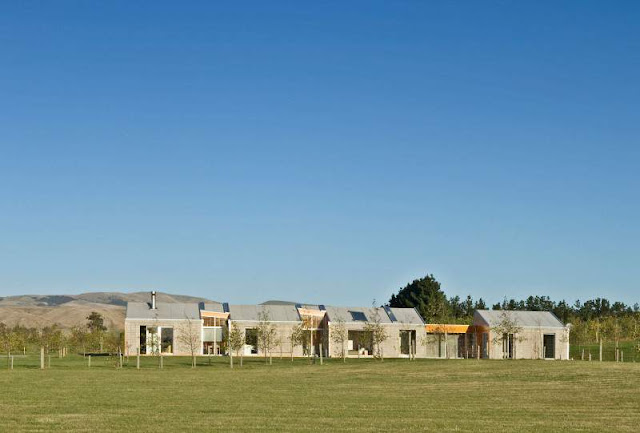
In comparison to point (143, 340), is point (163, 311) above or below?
above

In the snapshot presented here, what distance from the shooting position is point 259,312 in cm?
7769

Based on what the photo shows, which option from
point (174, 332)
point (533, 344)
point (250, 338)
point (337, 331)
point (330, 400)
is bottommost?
point (533, 344)

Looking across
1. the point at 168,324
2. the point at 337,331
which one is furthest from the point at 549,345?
the point at 168,324

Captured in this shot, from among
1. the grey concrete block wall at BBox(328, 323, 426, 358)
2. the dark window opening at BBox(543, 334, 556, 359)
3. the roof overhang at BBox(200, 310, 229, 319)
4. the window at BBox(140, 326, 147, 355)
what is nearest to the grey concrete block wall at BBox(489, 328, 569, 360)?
the dark window opening at BBox(543, 334, 556, 359)

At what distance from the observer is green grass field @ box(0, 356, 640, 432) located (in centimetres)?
2298

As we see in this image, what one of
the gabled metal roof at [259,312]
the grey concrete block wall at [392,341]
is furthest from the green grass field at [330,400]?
the grey concrete block wall at [392,341]

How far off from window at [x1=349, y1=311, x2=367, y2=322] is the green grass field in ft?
94.8

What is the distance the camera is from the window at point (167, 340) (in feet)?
253

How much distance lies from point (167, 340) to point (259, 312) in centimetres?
859

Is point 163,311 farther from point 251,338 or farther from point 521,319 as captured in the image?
point 521,319

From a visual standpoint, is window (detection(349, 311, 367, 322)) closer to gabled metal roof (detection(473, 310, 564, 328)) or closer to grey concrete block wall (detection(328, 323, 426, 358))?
grey concrete block wall (detection(328, 323, 426, 358))

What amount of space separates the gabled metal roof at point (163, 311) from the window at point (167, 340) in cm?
137

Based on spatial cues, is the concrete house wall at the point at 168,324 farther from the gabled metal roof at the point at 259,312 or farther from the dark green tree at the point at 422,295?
the dark green tree at the point at 422,295

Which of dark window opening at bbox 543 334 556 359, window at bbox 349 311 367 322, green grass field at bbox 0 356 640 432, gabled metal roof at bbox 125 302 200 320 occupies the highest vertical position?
gabled metal roof at bbox 125 302 200 320
